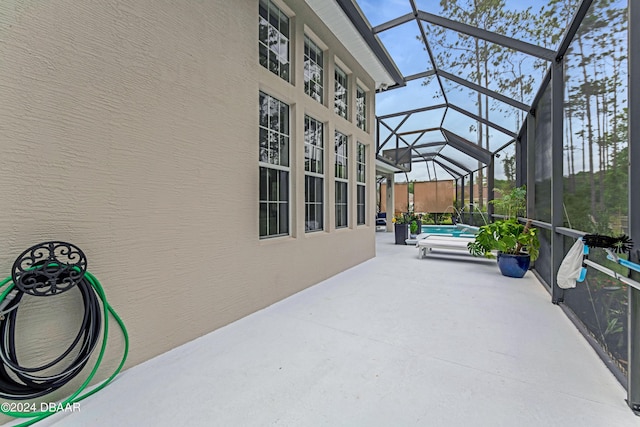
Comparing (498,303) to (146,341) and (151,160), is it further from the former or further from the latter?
(151,160)

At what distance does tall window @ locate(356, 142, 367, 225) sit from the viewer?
6426 millimetres

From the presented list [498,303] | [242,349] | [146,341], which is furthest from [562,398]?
[146,341]

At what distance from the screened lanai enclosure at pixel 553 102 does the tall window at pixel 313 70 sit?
0.77 metres

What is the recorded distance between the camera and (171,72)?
2.42 m

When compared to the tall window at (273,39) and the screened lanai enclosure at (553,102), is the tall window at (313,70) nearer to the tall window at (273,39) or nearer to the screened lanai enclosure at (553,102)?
the tall window at (273,39)

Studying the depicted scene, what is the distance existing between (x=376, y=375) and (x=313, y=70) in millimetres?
4573

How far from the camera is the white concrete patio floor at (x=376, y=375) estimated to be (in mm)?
1635

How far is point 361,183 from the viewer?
6492 mm

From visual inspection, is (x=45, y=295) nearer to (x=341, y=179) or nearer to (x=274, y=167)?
(x=274, y=167)

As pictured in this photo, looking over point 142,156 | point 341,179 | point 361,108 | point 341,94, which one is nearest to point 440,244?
point 341,179

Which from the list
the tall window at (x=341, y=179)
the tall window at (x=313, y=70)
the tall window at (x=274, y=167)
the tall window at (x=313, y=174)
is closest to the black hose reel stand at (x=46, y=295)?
the tall window at (x=274, y=167)

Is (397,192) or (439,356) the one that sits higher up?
(397,192)

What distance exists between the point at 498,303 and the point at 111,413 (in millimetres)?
4105

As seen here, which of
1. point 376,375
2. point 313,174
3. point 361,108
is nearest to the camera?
point 376,375
